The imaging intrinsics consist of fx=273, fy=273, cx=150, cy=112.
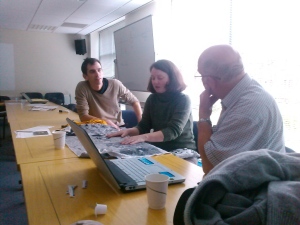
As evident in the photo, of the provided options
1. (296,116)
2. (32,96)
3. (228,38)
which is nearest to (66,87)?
(32,96)

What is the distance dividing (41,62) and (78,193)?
7.20m

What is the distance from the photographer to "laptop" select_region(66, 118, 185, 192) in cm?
105

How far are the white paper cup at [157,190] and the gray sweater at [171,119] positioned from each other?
3.17 feet

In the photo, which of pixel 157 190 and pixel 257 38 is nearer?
pixel 157 190

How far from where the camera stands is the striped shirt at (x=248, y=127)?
45.4 inches

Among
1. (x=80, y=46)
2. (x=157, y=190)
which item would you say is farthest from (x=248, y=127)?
(x=80, y=46)

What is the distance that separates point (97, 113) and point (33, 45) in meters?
5.39

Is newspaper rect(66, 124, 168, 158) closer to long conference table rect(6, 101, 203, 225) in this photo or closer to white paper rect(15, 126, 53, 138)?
long conference table rect(6, 101, 203, 225)

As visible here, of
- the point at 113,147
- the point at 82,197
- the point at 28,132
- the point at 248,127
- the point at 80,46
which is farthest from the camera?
the point at 80,46

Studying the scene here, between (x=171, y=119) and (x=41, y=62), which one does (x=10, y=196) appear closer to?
(x=171, y=119)

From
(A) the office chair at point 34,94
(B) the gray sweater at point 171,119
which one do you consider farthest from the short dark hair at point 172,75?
(A) the office chair at point 34,94

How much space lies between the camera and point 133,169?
1.23 metres


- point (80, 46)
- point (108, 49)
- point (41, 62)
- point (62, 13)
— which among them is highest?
point (62, 13)

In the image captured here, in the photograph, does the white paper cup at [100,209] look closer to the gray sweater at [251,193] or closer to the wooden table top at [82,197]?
the wooden table top at [82,197]
